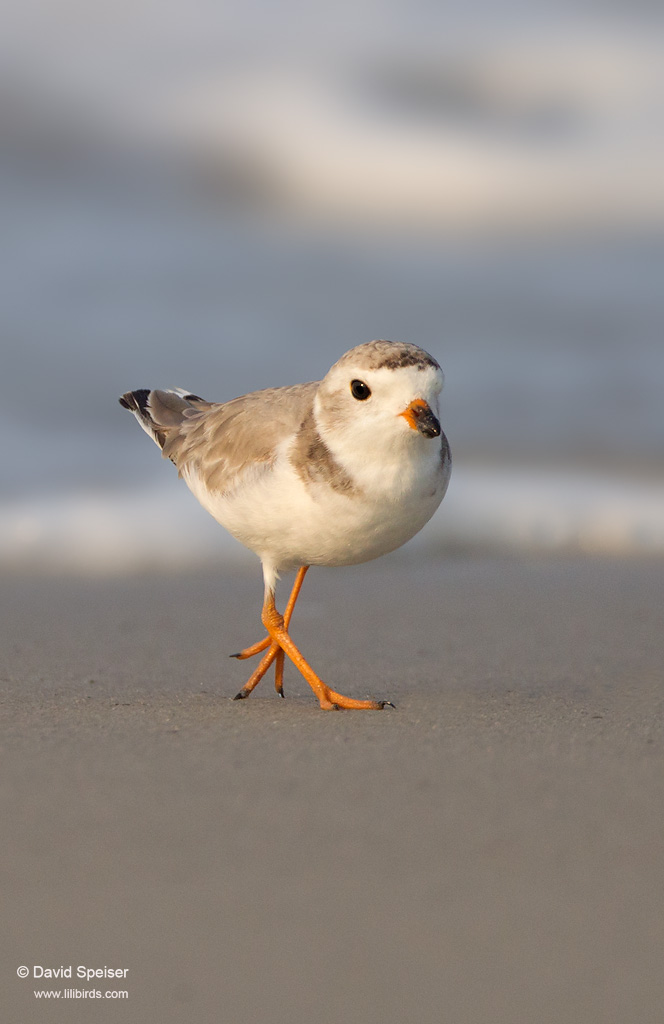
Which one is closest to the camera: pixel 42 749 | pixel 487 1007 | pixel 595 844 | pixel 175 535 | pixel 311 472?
pixel 487 1007

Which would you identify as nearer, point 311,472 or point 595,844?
point 595,844

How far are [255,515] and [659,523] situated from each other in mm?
4218

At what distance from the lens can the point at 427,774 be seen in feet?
10.4

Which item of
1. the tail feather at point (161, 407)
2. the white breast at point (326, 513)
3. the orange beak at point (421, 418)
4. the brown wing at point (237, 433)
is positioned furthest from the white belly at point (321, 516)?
the tail feather at point (161, 407)

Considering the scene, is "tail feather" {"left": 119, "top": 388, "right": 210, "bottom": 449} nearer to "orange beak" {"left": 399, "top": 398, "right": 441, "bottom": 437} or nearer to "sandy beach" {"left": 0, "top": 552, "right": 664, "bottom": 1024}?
"sandy beach" {"left": 0, "top": 552, "right": 664, "bottom": 1024}

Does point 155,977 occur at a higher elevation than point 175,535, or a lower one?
lower

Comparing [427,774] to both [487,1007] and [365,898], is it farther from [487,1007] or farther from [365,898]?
[487,1007]

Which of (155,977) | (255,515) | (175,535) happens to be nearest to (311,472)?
(255,515)

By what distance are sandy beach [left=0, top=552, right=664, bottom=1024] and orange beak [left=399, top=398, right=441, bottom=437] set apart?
87 cm

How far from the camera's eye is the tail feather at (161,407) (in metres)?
5.42

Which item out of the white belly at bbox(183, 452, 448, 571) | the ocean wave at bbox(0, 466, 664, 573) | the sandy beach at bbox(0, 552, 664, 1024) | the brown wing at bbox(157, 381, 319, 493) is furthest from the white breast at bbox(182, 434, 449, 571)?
the ocean wave at bbox(0, 466, 664, 573)

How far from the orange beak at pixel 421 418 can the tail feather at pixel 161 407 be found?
1.81m

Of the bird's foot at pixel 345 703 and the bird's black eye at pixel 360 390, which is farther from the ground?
the bird's black eye at pixel 360 390

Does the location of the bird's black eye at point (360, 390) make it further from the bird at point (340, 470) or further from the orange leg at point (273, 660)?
the orange leg at point (273, 660)
